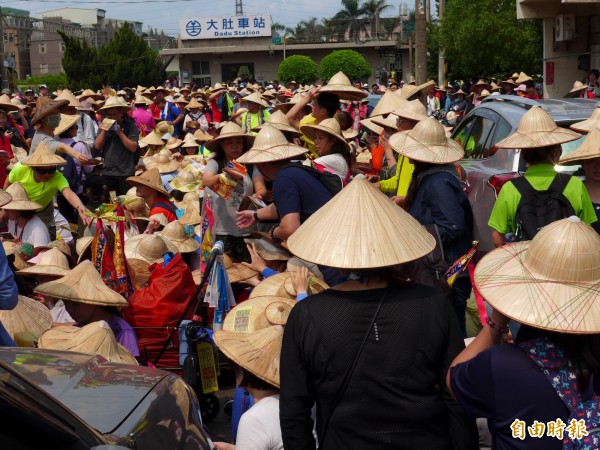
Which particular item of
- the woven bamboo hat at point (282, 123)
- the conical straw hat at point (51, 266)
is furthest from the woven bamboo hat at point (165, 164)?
the conical straw hat at point (51, 266)

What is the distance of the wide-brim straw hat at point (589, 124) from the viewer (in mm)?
6510

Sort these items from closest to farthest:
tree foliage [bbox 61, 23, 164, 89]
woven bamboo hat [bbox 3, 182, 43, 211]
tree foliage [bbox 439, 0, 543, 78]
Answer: woven bamboo hat [bbox 3, 182, 43, 211] < tree foliage [bbox 439, 0, 543, 78] < tree foliage [bbox 61, 23, 164, 89]

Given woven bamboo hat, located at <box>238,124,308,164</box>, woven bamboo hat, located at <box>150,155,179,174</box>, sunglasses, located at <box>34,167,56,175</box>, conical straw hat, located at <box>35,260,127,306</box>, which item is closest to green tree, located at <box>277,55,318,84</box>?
woven bamboo hat, located at <box>150,155,179,174</box>

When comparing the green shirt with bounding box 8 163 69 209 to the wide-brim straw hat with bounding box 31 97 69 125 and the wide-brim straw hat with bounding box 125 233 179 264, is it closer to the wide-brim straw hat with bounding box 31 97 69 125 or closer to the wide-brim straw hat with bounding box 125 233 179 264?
the wide-brim straw hat with bounding box 31 97 69 125

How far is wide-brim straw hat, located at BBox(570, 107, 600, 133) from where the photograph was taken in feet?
21.4

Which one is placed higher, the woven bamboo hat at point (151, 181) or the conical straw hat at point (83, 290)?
the woven bamboo hat at point (151, 181)

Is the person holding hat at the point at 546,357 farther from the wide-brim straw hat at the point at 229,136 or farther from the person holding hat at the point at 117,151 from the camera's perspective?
the person holding hat at the point at 117,151

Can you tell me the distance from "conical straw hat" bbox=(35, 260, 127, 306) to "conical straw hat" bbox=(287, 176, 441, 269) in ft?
Answer: 7.81

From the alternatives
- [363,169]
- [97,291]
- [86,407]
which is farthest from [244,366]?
[363,169]

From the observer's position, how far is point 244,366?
376cm

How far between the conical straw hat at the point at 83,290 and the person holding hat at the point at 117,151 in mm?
5005

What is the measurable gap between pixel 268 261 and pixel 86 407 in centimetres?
274

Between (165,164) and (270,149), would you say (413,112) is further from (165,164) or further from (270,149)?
(165,164)

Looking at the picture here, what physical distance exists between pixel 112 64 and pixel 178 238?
4570cm
